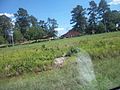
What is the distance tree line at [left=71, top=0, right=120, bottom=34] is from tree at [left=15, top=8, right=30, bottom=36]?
59 centimetres

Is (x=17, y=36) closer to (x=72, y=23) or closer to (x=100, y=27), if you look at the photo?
(x=72, y=23)

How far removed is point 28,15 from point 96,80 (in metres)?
1.44

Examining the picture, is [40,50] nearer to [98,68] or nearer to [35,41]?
[35,41]

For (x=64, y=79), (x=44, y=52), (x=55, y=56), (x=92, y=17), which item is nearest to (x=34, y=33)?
(x=44, y=52)

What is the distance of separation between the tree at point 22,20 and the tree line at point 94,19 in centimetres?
59

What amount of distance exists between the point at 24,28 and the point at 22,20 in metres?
0.09

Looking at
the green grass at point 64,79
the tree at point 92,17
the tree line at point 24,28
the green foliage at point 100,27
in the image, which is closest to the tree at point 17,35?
the tree line at point 24,28

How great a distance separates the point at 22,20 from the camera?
293 centimetres

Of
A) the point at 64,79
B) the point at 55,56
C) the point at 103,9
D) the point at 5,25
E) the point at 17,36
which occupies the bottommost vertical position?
the point at 64,79

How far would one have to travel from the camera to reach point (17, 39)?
112 inches

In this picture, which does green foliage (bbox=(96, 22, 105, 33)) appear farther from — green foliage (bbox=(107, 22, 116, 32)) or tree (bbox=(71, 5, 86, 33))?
tree (bbox=(71, 5, 86, 33))

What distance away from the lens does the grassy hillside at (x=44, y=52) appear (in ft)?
9.92

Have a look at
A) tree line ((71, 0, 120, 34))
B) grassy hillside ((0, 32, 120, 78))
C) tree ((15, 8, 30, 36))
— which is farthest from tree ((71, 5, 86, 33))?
tree ((15, 8, 30, 36))

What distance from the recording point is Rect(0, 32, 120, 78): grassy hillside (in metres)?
3.02
